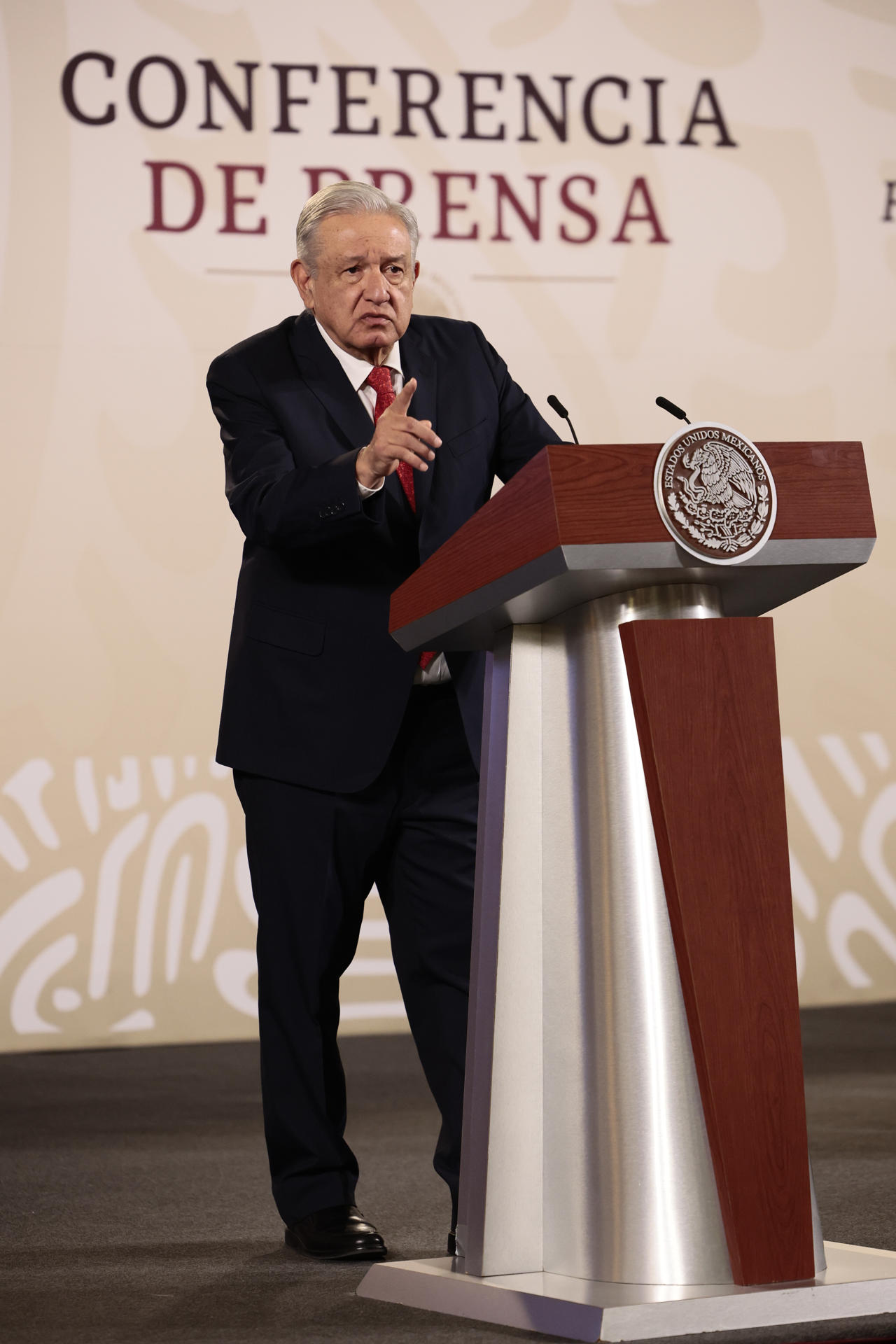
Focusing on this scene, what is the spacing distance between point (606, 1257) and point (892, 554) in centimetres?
344

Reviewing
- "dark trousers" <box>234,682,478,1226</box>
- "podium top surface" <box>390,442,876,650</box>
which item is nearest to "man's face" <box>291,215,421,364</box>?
"dark trousers" <box>234,682,478,1226</box>

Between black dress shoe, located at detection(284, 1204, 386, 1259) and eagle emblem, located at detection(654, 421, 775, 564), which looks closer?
eagle emblem, located at detection(654, 421, 775, 564)

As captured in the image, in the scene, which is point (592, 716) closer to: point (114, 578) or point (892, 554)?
point (114, 578)

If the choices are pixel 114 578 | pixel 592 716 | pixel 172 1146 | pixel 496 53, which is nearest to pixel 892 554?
pixel 496 53

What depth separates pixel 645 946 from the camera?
1.37 metres

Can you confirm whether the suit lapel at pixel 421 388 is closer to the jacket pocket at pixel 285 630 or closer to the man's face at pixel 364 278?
the man's face at pixel 364 278

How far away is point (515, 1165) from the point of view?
4.72ft

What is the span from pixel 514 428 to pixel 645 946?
943 millimetres

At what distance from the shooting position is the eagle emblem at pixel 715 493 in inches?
52.2

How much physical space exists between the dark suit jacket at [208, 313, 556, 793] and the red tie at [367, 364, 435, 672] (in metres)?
0.02

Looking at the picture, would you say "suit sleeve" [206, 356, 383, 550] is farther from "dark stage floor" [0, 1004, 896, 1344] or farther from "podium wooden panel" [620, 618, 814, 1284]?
"dark stage floor" [0, 1004, 896, 1344]

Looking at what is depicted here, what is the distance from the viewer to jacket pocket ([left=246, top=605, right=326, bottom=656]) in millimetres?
2020

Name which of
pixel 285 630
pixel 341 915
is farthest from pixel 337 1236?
pixel 285 630

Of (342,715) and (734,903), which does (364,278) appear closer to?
(342,715)
